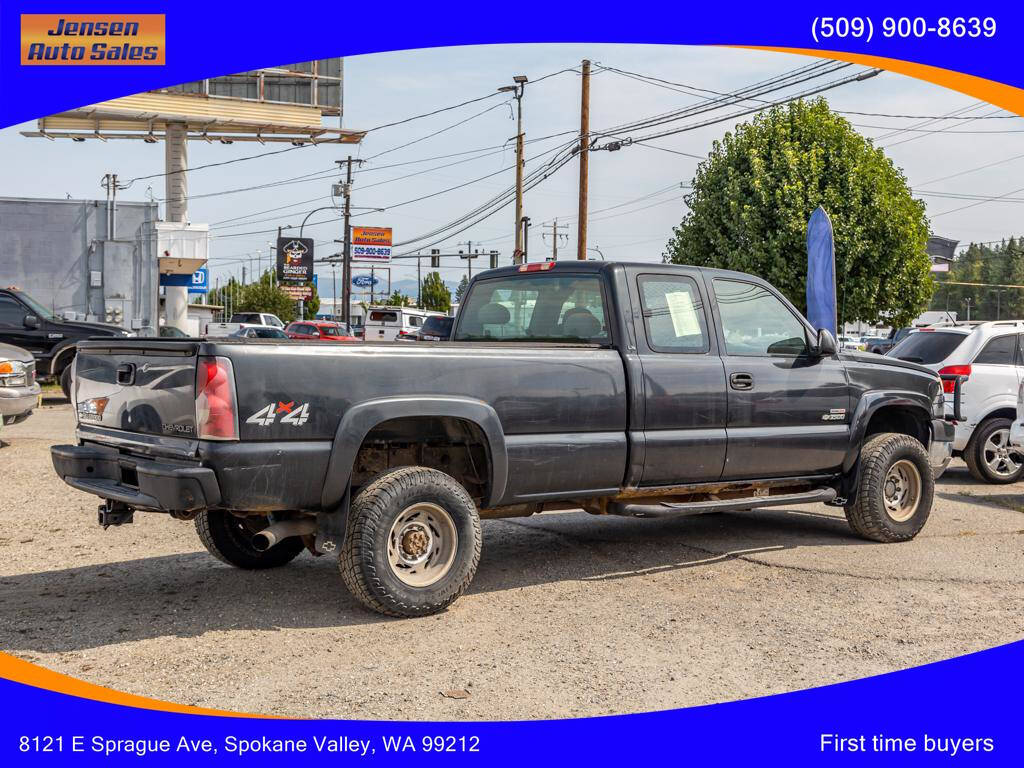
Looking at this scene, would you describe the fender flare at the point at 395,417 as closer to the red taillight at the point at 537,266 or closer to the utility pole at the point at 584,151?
the red taillight at the point at 537,266

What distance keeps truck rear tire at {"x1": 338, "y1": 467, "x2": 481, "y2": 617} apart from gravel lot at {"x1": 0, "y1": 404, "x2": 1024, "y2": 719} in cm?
16

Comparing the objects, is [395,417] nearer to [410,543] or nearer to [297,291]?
[410,543]

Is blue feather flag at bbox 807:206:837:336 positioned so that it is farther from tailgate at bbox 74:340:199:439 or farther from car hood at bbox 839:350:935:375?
tailgate at bbox 74:340:199:439

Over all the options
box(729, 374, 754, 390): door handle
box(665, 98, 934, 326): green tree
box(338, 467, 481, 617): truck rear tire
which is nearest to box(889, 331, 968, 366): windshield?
box(729, 374, 754, 390): door handle

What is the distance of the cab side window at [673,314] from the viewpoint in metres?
6.93

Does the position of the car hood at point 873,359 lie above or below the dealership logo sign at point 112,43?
below

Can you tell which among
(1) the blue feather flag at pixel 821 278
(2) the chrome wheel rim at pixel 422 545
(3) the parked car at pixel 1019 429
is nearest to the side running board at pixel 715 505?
(2) the chrome wheel rim at pixel 422 545

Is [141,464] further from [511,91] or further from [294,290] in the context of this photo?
[294,290]

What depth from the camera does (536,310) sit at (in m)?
7.38

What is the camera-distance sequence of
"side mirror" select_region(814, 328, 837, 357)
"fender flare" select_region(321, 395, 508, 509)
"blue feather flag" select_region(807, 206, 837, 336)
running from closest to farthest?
"fender flare" select_region(321, 395, 508, 509) → "side mirror" select_region(814, 328, 837, 357) → "blue feather flag" select_region(807, 206, 837, 336)

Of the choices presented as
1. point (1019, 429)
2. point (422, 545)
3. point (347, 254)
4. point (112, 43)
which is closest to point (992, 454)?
point (1019, 429)

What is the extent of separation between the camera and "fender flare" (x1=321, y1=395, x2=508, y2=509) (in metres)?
5.53

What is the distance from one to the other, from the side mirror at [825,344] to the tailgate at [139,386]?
4.41 meters

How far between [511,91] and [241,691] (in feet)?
110
